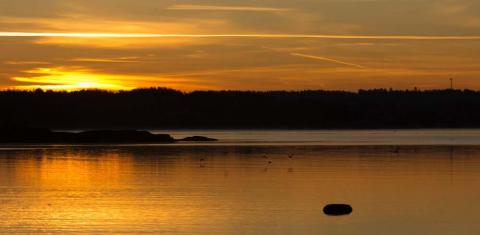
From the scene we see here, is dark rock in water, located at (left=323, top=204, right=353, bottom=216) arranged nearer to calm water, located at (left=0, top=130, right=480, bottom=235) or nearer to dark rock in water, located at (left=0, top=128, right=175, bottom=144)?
calm water, located at (left=0, top=130, right=480, bottom=235)

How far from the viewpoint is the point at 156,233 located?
30344 mm

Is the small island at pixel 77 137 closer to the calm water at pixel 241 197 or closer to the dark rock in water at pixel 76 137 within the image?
the dark rock in water at pixel 76 137

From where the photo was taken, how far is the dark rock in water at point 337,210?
34.9m

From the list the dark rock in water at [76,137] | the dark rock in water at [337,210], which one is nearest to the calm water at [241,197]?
the dark rock in water at [337,210]

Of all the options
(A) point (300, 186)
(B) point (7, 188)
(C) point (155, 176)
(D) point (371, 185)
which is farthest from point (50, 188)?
(D) point (371, 185)

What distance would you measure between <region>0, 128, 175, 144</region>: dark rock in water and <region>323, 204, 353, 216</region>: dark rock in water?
312 feet

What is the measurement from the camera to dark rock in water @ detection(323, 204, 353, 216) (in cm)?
3491

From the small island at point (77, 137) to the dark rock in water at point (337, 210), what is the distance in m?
95.1

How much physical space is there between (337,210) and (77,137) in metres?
105

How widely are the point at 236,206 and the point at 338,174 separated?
18238 millimetres

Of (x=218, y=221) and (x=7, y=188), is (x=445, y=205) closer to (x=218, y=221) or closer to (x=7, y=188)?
(x=218, y=221)

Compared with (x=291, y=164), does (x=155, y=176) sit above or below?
below

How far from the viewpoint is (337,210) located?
1375 inches

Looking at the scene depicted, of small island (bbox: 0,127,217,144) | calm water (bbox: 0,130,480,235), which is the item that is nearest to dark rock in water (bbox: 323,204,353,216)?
calm water (bbox: 0,130,480,235)
